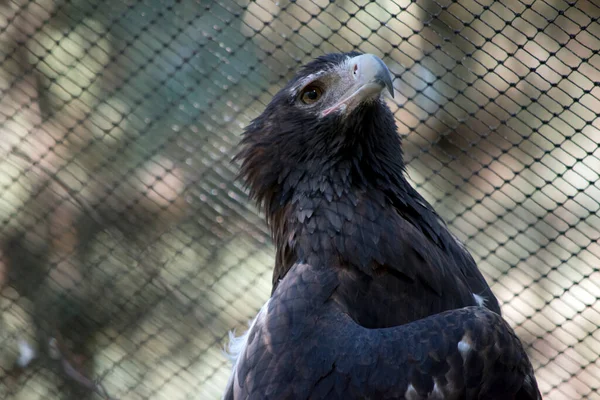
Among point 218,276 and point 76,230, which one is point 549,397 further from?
point 76,230

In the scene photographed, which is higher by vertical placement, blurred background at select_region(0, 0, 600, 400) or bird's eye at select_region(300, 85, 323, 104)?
bird's eye at select_region(300, 85, 323, 104)

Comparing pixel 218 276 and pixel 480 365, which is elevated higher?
pixel 480 365

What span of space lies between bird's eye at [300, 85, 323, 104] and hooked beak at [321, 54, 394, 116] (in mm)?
100

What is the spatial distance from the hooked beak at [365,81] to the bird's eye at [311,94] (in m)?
0.10

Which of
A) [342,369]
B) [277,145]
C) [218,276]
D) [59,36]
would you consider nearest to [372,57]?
[277,145]

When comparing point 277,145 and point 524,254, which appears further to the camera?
point 524,254

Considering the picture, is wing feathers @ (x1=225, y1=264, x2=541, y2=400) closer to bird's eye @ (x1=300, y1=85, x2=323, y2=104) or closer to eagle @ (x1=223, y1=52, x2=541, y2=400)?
eagle @ (x1=223, y1=52, x2=541, y2=400)

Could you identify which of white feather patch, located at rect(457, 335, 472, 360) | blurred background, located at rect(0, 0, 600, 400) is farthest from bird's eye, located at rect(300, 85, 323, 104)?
blurred background, located at rect(0, 0, 600, 400)

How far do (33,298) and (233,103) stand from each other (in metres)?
1.97

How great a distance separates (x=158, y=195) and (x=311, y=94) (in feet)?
8.80

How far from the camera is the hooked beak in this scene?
2.93m

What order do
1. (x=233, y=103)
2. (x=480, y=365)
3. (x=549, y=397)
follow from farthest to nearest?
(x=549, y=397)
(x=233, y=103)
(x=480, y=365)

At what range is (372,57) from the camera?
296 centimetres

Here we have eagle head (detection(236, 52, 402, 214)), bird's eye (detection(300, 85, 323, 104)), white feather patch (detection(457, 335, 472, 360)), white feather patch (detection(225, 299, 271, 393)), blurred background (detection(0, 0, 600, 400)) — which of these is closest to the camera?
white feather patch (detection(457, 335, 472, 360))
